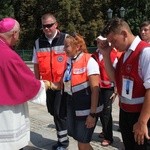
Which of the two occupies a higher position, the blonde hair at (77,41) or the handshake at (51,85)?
the blonde hair at (77,41)

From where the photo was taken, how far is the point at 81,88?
423 centimetres

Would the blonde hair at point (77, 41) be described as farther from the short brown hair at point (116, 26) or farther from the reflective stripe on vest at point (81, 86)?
the short brown hair at point (116, 26)

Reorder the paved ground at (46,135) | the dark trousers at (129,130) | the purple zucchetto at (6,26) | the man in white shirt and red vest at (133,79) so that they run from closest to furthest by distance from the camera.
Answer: the man in white shirt and red vest at (133,79)
the dark trousers at (129,130)
the purple zucchetto at (6,26)
the paved ground at (46,135)

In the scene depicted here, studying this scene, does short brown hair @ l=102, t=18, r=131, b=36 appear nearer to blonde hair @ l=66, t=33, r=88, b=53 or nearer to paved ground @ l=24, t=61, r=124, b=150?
blonde hair @ l=66, t=33, r=88, b=53

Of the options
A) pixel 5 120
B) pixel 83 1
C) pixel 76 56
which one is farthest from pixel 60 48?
pixel 83 1

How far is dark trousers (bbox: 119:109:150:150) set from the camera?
360cm

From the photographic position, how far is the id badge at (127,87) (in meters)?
3.46

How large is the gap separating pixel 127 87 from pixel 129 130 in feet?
1.66

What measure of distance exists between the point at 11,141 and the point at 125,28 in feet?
5.50

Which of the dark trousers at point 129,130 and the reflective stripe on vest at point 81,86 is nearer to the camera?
the dark trousers at point 129,130

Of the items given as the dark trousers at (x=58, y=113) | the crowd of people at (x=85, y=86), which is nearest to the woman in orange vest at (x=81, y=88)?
the crowd of people at (x=85, y=86)

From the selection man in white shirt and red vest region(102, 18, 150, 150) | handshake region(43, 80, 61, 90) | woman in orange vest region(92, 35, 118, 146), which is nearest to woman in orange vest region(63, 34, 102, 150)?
handshake region(43, 80, 61, 90)

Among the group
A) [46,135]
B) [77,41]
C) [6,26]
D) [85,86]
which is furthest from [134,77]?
[46,135]

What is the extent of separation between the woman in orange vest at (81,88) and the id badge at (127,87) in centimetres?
58
